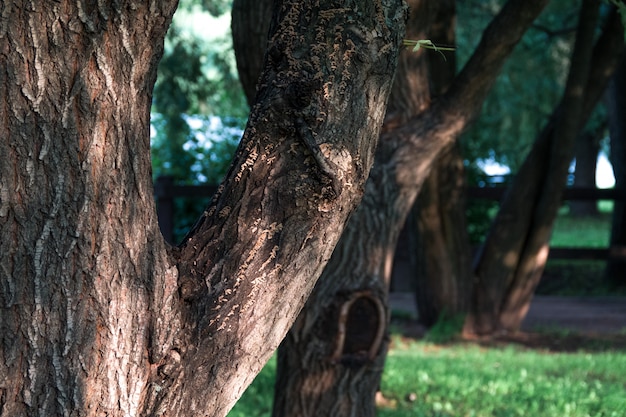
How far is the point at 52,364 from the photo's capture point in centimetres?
216

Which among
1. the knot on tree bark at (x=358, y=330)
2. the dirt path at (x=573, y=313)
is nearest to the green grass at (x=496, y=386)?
the knot on tree bark at (x=358, y=330)

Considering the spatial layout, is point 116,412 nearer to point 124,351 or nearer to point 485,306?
point 124,351

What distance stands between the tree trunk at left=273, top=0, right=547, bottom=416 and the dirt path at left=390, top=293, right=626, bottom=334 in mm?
5850

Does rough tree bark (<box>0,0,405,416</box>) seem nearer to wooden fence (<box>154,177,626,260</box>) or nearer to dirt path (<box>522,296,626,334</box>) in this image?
dirt path (<box>522,296,626,334</box>)

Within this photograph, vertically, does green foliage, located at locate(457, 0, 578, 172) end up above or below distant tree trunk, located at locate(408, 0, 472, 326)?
above

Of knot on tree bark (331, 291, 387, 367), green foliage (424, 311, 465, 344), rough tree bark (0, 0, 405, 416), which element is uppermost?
rough tree bark (0, 0, 405, 416)

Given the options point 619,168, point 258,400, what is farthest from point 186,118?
point 258,400

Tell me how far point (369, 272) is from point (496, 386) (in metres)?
2.04

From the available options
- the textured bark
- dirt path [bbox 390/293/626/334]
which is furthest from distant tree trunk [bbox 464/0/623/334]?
the textured bark

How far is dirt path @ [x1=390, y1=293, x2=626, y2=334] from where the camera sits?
10.4 metres

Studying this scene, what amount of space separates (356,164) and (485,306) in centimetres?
747

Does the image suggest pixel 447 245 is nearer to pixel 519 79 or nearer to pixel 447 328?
pixel 447 328

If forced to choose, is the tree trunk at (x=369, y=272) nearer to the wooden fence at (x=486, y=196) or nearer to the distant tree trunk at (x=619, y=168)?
the wooden fence at (x=486, y=196)

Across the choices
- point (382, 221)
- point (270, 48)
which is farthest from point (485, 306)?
point (270, 48)
